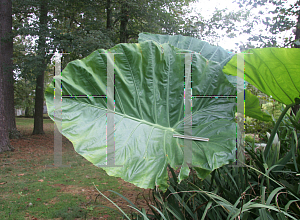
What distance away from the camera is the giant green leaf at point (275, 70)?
3.12ft

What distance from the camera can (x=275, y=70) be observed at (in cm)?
104

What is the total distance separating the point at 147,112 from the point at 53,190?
3031 millimetres

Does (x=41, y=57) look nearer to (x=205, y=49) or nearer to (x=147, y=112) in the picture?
(x=205, y=49)

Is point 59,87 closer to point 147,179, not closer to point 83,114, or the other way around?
point 83,114

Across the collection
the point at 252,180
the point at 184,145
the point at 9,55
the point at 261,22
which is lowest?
the point at 252,180

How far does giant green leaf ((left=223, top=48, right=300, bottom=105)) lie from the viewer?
95 centimetres

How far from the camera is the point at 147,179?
953mm

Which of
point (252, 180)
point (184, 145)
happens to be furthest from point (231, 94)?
point (252, 180)

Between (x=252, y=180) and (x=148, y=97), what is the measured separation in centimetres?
98

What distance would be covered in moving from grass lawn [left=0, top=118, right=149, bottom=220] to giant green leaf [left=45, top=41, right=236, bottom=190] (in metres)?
0.64

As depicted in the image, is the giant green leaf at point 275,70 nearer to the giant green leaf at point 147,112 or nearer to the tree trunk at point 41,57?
the giant green leaf at point 147,112

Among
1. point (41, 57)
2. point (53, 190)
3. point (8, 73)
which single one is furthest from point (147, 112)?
point (8, 73)

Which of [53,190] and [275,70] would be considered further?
[53,190]

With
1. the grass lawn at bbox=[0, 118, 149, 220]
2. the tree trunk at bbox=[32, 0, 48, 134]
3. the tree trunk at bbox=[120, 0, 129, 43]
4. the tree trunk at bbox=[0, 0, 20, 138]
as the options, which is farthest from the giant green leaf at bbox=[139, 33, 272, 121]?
the tree trunk at bbox=[0, 0, 20, 138]
